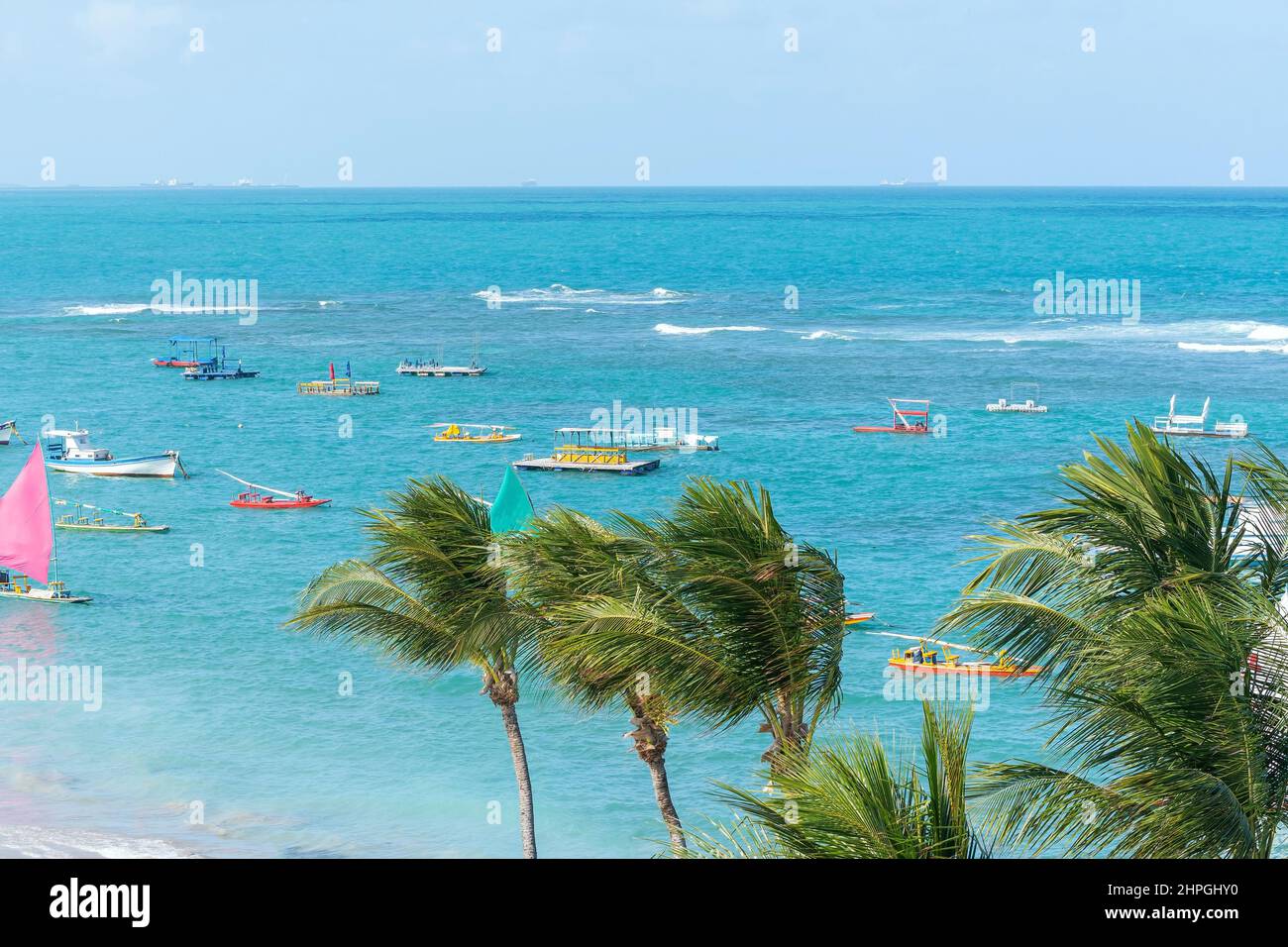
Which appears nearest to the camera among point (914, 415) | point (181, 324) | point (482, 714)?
point (482, 714)

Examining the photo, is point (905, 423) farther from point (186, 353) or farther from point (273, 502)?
point (186, 353)

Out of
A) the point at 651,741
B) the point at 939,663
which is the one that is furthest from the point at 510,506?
the point at 939,663

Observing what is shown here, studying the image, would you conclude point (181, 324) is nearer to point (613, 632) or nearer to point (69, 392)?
point (69, 392)

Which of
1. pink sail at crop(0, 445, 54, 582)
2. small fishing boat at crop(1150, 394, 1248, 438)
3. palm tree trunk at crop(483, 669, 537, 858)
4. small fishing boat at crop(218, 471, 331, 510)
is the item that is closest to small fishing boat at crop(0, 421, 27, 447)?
small fishing boat at crop(218, 471, 331, 510)

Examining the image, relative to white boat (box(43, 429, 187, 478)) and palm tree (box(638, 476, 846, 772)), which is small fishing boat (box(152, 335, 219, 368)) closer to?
white boat (box(43, 429, 187, 478))

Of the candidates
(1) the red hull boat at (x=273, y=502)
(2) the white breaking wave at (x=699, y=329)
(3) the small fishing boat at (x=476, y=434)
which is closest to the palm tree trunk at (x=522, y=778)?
(1) the red hull boat at (x=273, y=502)
